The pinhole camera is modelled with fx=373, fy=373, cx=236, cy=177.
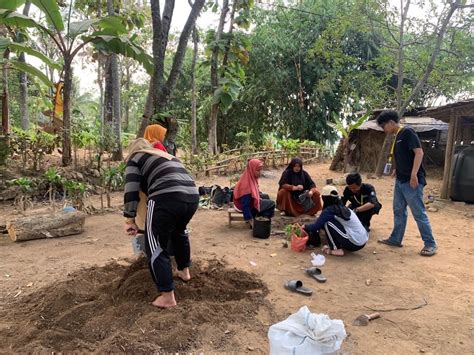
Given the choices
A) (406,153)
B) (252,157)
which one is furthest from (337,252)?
(252,157)

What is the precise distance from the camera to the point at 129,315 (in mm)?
2930

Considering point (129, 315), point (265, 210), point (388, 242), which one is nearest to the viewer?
point (129, 315)

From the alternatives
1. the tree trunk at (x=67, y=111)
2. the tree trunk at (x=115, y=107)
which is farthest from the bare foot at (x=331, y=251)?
the tree trunk at (x=115, y=107)

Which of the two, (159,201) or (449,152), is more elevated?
(449,152)

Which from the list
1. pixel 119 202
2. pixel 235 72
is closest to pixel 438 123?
pixel 235 72

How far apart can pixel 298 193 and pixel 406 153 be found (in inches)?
85.0

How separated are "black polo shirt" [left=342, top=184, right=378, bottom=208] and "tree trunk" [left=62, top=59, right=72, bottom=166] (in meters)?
6.22

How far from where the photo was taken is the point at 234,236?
5.48 meters

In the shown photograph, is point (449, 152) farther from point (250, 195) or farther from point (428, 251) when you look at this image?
point (250, 195)

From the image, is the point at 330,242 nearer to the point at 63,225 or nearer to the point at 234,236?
the point at 234,236

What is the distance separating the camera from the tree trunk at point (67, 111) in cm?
795

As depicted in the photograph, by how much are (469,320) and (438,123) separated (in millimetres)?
12382

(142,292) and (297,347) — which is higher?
(297,347)

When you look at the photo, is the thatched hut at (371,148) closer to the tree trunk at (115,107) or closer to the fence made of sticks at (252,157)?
the fence made of sticks at (252,157)
